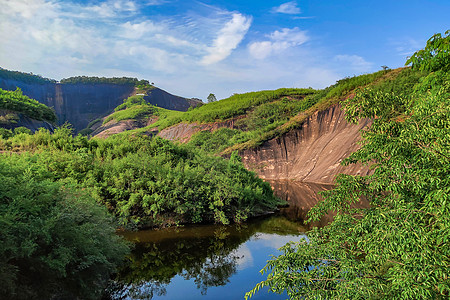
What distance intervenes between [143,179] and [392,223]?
16.2m

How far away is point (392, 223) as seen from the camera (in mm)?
4547

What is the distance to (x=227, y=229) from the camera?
1920cm

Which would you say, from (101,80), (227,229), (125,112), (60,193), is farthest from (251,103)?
(101,80)

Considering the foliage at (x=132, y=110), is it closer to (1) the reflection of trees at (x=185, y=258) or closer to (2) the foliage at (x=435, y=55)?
(1) the reflection of trees at (x=185, y=258)

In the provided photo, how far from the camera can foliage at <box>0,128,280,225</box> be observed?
17.9 metres

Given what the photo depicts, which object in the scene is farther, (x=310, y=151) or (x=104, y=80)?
(x=104, y=80)

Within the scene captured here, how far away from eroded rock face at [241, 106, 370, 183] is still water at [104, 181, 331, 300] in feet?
80.0

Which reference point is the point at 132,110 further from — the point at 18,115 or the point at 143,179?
the point at 143,179

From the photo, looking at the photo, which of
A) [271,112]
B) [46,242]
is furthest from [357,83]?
[46,242]

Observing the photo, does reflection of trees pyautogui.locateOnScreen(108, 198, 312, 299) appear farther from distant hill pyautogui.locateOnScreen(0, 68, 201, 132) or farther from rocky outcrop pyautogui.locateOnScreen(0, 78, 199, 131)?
distant hill pyautogui.locateOnScreen(0, 68, 201, 132)

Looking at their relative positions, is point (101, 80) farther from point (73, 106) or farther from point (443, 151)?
point (443, 151)

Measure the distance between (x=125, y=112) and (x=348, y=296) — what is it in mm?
116781

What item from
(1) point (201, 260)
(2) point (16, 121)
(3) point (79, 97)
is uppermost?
(3) point (79, 97)

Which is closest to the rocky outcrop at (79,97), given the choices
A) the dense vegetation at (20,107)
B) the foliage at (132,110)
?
the foliage at (132,110)
